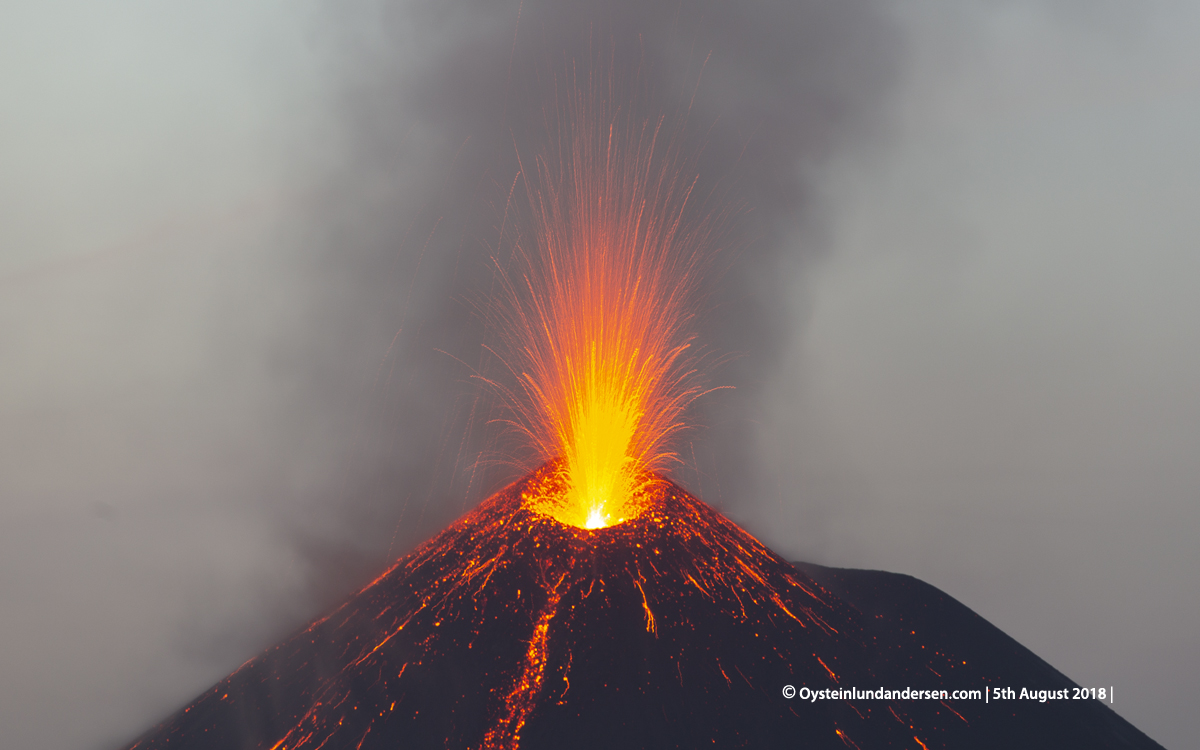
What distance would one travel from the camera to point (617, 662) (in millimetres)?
7281

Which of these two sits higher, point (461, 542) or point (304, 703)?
point (461, 542)

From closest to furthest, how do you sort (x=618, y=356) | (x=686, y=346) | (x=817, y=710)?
1. (x=817, y=710)
2. (x=618, y=356)
3. (x=686, y=346)

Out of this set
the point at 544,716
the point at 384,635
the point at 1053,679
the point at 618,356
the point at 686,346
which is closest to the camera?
the point at 544,716

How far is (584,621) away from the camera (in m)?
7.65

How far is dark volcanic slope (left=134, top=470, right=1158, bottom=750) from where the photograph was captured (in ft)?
22.9

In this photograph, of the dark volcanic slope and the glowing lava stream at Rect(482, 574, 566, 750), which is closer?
the glowing lava stream at Rect(482, 574, 566, 750)

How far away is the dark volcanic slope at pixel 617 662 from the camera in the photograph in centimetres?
699

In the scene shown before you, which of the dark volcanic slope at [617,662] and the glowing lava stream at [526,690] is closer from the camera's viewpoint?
the glowing lava stream at [526,690]

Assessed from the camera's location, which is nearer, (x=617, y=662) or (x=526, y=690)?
(x=526, y=690)

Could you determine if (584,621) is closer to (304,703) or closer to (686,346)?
(304,703)

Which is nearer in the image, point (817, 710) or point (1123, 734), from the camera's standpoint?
point (817, 710)

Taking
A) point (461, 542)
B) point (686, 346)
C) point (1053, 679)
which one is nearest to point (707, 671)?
point (461, 542)

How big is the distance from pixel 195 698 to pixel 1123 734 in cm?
Answer: 1134

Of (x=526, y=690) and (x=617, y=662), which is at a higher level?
(x=617, y=662)
